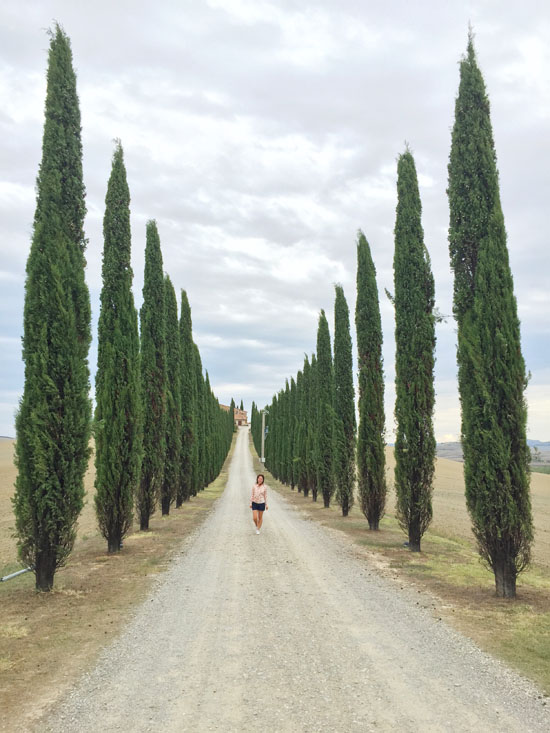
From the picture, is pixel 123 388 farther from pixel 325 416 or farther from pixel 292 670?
pixel 325 416


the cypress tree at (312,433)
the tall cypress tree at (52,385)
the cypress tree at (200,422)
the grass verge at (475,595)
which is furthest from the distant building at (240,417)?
the tall cypress tree at (52,385)

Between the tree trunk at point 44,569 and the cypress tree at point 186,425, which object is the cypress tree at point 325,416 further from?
the tree trunk at point 44,569

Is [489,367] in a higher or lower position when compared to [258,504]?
higher

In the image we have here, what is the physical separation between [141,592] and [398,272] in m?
10.2

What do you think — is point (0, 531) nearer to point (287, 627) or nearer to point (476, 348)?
point (287, 627)

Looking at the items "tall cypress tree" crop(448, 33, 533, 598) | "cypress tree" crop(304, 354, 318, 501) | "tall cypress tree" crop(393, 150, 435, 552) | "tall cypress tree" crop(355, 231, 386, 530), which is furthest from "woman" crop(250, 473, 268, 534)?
"cypress tree" crop(304, 354, 318, 501)

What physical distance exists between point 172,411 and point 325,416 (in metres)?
8.30

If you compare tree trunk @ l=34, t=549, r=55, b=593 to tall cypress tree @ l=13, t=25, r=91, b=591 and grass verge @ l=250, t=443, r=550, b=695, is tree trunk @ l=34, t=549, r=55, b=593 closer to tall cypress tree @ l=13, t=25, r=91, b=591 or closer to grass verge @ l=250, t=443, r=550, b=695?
tall cypress tree @ l=13, t=25, r=91, b=591

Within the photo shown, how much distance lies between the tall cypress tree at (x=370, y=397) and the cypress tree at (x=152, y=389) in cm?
670

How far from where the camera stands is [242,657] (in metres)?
5.20

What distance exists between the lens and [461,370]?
8.66 metres

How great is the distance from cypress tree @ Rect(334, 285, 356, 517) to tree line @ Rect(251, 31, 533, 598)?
0.15ft

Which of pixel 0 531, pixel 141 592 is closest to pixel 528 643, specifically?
pixel 141 592

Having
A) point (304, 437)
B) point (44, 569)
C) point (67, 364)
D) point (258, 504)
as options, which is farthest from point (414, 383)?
point (304, 437)
